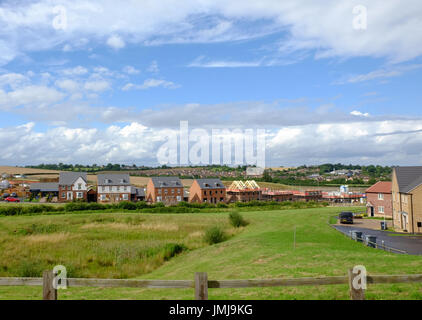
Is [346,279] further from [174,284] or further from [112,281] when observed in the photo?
[112,281]

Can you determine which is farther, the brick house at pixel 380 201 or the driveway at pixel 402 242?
the brick house at pixel 380 201

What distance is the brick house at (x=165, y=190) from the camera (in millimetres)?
94750

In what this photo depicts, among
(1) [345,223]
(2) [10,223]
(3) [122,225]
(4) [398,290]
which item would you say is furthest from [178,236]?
(4) [398,290]

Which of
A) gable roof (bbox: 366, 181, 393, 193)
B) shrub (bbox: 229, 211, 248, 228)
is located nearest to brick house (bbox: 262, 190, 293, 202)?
gable roof (bbox: 366, 181, 393, 193)

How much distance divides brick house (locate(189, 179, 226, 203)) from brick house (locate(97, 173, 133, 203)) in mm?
18822

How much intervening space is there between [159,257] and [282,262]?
36.7 ft

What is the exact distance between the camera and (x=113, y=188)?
93.2 m

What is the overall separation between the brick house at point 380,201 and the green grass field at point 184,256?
9.21 m

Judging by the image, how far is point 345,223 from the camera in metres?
42.6

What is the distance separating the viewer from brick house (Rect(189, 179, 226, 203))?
95.1m

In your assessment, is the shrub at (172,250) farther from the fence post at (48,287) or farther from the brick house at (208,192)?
the brick house at (208,192)

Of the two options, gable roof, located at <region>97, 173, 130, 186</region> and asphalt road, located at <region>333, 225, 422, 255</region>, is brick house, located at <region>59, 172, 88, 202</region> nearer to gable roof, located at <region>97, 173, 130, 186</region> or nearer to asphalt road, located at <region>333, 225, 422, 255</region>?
gable roof, located at <region>97, 173, 130, 186</region>

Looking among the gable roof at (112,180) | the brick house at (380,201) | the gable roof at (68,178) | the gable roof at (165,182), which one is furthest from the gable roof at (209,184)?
the brick house at (380,201)

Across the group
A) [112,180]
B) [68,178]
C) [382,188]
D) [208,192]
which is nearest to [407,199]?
[382,188]
